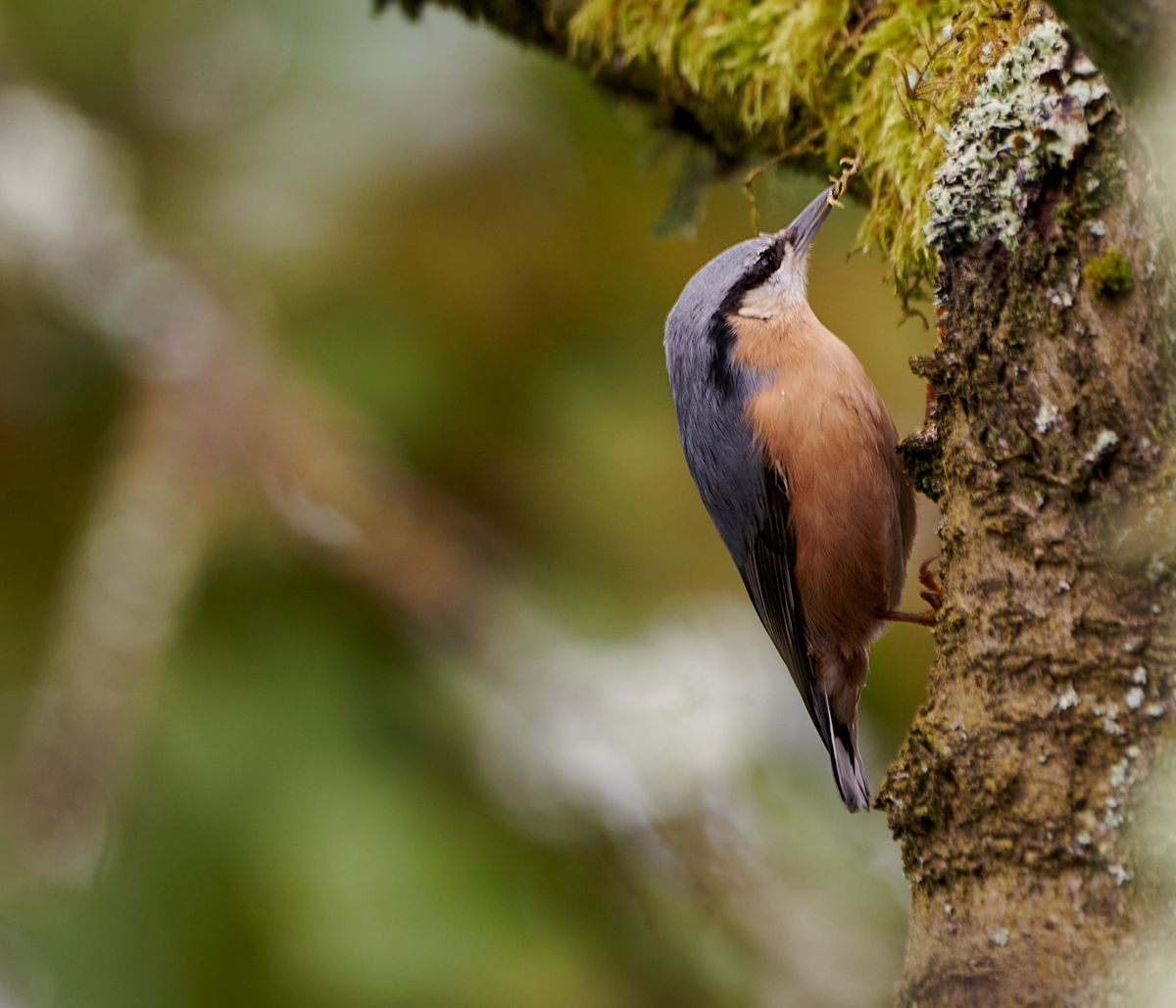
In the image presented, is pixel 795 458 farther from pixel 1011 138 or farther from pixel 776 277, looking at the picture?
pixel 1011 138

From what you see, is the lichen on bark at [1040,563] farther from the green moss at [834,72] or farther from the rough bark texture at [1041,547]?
the green moss at [834,72]

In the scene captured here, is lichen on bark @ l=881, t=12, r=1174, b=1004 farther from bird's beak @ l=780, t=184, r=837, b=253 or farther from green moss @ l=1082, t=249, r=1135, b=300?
bird's beak @ l=780, t=184, r=837, b=253

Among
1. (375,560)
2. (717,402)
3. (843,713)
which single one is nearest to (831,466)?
(717,402)

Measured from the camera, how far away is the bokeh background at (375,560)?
154 inches

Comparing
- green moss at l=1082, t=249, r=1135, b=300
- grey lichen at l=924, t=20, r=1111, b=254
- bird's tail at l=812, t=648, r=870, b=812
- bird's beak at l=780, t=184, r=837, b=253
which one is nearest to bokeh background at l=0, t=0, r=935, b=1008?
bird's beak at l=780, t=184, r=837, b=253

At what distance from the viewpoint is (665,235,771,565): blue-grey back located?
314 centimetres

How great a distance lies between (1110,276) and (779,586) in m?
1.74

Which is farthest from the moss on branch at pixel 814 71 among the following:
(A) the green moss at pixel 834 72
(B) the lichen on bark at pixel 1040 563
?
(B) the lichen on bark at pixel 1040 563

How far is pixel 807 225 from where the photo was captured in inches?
124

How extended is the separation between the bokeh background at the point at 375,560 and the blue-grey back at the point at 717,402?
313 millimetres

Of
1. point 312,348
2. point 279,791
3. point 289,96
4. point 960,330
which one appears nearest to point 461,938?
point 279,791

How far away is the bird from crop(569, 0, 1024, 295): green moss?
0.44 meters

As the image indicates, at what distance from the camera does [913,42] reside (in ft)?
7.68

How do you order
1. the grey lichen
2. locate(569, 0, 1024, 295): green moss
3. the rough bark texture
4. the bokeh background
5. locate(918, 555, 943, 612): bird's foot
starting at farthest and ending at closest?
the bokeh background < locate(918, 555, 943, 612): bird's foot < locate(569, 0, 1024, 295): green moss < the grey lichen < the rough bark texture
